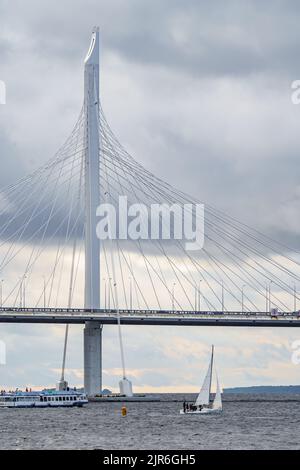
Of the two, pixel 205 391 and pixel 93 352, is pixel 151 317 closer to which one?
pixel 93 352

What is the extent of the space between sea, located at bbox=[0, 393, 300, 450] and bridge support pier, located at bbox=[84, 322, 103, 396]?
40.2 feet

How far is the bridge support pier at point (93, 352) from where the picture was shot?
476 ft

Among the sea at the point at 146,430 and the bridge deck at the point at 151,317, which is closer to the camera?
the sea at the point at 146,430

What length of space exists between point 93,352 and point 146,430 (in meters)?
49.1

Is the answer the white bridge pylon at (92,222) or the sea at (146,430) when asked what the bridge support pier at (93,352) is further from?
the sea at (146,430)

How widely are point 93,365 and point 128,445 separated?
63.9 metres

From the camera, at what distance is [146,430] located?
9619cm

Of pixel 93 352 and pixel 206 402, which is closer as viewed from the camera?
pixel 206 402

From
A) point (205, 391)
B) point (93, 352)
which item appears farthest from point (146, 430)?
point (93, 352)

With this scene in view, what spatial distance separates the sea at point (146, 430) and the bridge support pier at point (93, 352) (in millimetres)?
12245

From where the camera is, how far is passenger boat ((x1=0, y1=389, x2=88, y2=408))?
5586 inches

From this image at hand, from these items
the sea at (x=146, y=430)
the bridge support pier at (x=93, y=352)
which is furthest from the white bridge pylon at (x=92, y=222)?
the sea at (x=146, y=430)
